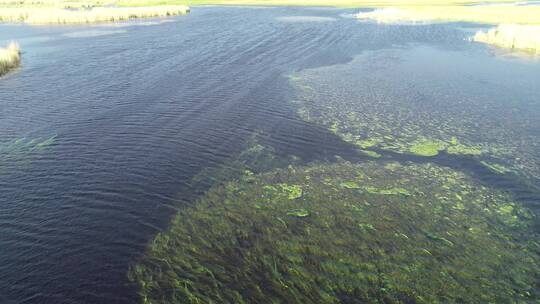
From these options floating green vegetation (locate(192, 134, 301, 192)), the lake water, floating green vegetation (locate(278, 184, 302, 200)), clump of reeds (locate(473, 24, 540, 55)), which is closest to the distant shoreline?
the lake water

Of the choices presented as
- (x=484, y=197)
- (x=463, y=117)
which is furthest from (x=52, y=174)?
(x=463, y=117)

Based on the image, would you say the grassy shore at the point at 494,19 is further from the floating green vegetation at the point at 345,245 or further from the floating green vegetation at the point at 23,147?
the floating green vegetation at the point at 23,147

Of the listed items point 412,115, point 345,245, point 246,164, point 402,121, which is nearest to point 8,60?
point 246,164

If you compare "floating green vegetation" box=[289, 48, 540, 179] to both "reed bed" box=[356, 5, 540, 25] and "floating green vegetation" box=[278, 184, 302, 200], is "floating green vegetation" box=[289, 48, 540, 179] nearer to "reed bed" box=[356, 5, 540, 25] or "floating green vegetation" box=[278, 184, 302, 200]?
"floating green vegetation" box=[278, 184, 302, 200]

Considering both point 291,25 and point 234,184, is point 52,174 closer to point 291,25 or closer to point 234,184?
point 234,184

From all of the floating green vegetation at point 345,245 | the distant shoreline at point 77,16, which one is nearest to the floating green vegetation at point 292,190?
the floating green vegetation at point 345,245
